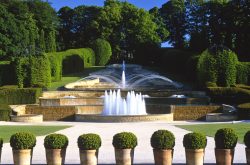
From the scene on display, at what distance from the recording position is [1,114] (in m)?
24.7

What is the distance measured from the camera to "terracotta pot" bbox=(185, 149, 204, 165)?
1041cm

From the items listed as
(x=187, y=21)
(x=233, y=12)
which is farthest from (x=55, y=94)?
(x=187, y=21)

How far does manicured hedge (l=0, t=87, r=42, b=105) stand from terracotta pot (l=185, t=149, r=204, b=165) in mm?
21673

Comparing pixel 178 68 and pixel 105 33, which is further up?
pixel 105 33

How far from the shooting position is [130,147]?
34.6 ft

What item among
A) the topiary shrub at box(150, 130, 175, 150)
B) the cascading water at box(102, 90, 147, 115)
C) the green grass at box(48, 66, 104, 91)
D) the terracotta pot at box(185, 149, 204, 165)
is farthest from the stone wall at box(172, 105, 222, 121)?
the topiary shrub at box(150, 130, 175, 150)

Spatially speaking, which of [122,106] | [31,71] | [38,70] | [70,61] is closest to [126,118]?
[122,106]

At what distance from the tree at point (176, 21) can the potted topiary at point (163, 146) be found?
64.3 metres

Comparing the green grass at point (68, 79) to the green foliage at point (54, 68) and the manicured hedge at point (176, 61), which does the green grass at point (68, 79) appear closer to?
the green foliage at point (54, 68)

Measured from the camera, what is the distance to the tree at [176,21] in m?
75.1

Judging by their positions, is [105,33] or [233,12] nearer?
[233,12]

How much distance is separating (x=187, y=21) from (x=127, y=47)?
9853mm

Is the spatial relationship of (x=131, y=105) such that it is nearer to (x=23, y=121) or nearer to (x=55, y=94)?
(x=23, y=121)

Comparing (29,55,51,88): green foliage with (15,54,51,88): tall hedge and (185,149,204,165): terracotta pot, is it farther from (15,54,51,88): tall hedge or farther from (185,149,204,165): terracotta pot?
(185,149,204,165): terracotta pot
